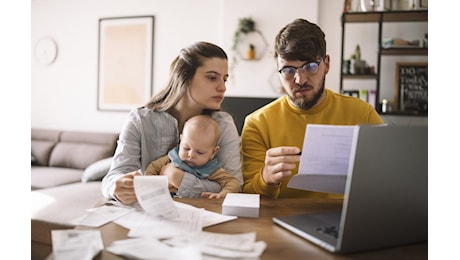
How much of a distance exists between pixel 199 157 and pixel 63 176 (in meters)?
2.78

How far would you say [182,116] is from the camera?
1.68 metres

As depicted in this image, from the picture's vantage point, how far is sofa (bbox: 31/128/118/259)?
2.58 m

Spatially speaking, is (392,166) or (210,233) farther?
(210,233)

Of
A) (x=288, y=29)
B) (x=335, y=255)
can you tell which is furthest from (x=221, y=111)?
(x=335, y=255)

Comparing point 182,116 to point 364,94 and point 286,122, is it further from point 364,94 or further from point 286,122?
point 364,94

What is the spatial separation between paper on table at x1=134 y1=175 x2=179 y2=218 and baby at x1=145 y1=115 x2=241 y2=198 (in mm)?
419

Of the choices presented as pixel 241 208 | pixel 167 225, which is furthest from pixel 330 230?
pixel 167 225

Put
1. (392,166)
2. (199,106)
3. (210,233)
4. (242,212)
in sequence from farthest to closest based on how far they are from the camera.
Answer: (199,106), (242,212), (210,233), (392,166)

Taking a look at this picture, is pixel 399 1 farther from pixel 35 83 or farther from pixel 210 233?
pixel 35 83

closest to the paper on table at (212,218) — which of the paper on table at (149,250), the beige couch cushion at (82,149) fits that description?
the paper on table at (149,250)

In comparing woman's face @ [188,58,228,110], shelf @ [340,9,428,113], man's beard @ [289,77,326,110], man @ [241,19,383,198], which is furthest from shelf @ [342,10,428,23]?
woman's face @ [188,58,228,110]

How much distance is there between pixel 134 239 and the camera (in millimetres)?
884
